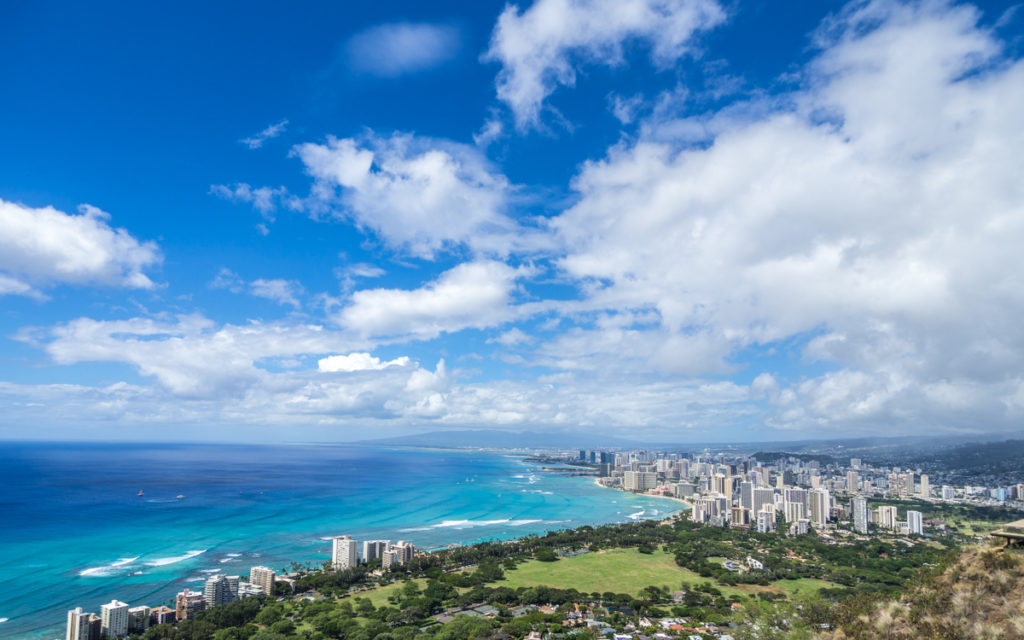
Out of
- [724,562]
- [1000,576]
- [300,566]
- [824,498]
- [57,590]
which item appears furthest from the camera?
[824,498]

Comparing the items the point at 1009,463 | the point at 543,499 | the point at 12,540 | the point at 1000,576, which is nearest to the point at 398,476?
the point at 543,499

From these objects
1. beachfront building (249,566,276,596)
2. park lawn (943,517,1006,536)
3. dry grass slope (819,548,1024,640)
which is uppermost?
dry grass slope (819,548,1024,640)

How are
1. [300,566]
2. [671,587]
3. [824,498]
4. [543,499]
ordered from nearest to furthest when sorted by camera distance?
[671,587]
[300,566]
[824,498]
[543,499]

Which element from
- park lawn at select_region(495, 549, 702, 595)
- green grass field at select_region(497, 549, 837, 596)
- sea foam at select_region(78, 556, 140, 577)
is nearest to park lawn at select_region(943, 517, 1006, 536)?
green grass field at select_region(497, 549, 837, 596)

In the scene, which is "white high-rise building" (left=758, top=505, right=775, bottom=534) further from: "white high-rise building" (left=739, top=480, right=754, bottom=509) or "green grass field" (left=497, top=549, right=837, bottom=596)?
"green grass field" (left=497, top=549, right=837, bottom=596)

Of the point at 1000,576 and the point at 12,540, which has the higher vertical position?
the point at 1000,576

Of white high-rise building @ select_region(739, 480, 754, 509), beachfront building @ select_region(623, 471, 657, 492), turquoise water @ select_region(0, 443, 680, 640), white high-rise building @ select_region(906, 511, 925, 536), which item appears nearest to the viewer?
turquoise water @ select_region(0, 443, 680, 640)

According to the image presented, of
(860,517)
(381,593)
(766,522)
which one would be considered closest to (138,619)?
(381,593)

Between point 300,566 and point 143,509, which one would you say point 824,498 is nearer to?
point 300,566
